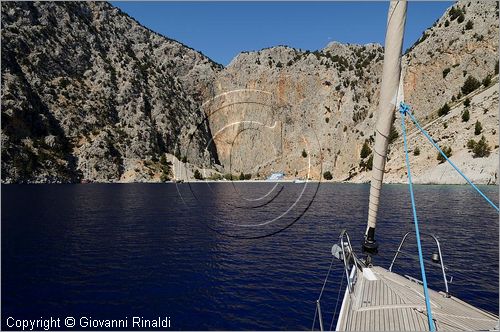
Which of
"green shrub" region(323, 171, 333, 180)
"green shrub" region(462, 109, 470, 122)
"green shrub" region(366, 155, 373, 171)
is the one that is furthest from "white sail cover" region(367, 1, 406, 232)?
"green shrub" region(323, 171, 333, 180)

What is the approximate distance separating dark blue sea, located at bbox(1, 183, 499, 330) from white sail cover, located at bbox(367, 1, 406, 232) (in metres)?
10.2

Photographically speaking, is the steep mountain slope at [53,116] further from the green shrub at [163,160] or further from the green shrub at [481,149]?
the green shrub at [481,149]

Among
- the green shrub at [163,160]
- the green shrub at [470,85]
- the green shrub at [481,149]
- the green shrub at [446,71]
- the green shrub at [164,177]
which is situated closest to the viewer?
the green shrub at [481,149]

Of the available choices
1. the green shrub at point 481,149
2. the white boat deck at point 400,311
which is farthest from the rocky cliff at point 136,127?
the white boat deck at point 400,311

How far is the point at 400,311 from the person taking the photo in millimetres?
15031

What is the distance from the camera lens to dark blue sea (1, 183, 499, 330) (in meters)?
21.4

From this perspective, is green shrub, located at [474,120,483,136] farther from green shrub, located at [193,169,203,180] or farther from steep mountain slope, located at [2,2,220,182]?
green shrub, located at [193,169,203,180]

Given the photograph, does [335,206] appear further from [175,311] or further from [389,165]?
[389,165]

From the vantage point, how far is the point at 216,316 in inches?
805

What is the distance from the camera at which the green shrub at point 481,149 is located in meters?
107

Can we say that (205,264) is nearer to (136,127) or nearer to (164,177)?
(164,177)

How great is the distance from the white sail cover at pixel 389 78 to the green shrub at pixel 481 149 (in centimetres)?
11207

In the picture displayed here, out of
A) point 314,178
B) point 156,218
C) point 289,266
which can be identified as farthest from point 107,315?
point 314,178

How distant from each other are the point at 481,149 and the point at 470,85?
48.4 m
